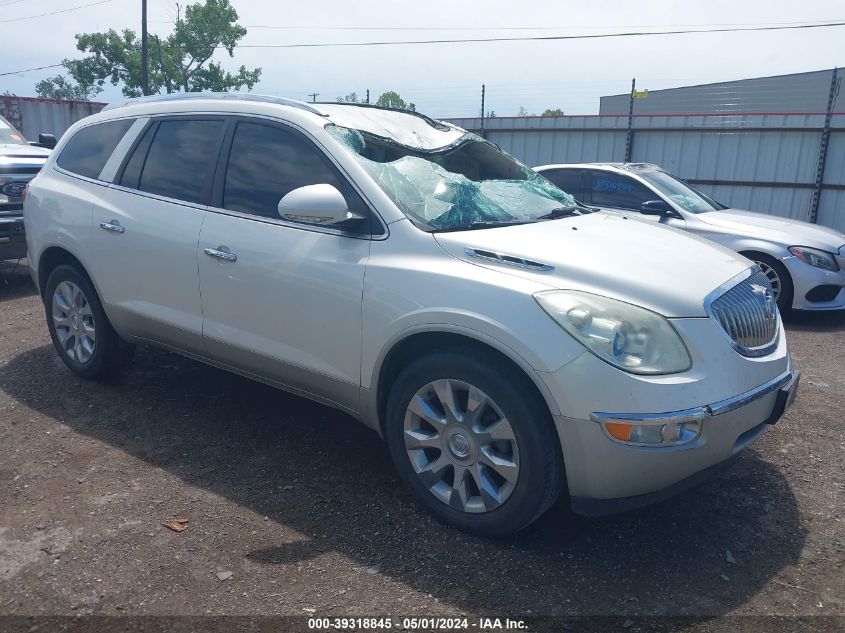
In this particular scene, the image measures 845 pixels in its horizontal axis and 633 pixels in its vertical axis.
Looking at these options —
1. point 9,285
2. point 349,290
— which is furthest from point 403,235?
point 9,285

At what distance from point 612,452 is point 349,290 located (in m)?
1.35

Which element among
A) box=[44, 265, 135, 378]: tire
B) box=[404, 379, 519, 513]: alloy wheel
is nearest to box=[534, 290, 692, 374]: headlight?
box=[404, 379, 519, 513]: alloy wheel

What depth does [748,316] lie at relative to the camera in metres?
3.04

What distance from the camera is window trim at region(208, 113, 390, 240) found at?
3244 mm

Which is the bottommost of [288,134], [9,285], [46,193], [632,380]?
[9,285]

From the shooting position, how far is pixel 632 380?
101 inches

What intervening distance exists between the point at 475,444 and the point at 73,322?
10.6 ft

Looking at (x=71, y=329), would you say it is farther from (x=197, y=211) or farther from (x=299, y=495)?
(x=299, y=495)

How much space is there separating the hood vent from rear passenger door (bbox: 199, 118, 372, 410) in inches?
21.0

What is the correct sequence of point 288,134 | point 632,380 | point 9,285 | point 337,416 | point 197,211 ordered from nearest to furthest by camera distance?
point 632,380 → point 288,134 → point 197,211 → point 337,416 → point 9,285

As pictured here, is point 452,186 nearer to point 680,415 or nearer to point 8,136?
point 680,415

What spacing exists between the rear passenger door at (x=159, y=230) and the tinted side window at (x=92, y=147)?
239 mm

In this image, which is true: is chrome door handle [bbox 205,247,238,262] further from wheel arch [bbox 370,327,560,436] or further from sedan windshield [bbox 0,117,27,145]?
sedan windshield [bbox 0,117,27,145]

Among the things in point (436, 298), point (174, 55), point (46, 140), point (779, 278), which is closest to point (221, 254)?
point (436, 298)
